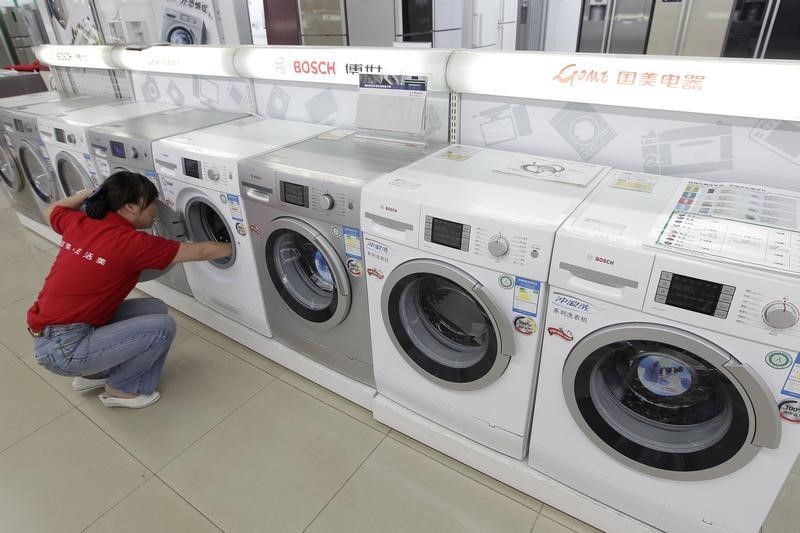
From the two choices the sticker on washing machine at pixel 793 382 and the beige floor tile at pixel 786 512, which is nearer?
the sticker on washing machine at pixel 793 382

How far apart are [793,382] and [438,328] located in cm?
104

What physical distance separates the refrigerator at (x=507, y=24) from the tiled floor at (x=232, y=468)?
368cm

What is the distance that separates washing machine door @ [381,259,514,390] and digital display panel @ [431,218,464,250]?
0.08 metres

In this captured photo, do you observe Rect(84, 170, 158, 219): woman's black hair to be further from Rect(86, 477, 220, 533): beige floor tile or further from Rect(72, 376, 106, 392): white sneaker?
Rect(86, 477, 220, 533): beige floor tile

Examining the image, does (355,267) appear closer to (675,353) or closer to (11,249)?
(675,353)

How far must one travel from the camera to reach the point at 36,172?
135 inches

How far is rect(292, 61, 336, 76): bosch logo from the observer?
7.28ft

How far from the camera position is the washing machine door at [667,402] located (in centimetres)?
114

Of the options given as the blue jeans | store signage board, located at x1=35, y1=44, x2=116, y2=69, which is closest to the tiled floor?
the blue jeans

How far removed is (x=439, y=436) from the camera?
6.04 ft

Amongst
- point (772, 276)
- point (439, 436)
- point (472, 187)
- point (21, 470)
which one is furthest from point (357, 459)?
point (772, 276)

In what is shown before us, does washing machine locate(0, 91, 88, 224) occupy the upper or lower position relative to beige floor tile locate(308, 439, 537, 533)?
upper

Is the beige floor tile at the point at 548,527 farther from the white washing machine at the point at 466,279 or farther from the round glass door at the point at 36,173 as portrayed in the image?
the round glass door at the point at 36,173

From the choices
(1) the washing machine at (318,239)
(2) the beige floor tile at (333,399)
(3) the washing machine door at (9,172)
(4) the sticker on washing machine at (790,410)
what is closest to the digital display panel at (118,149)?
(1) the washing machine at (318,239)
